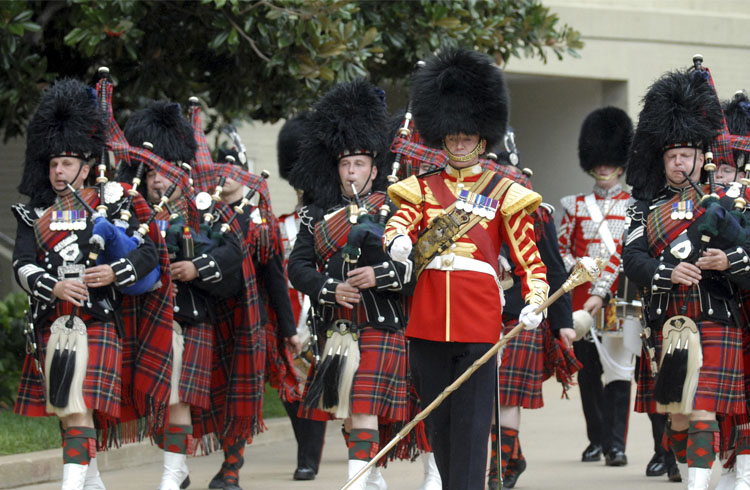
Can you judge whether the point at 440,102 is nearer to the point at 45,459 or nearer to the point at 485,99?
the point at 485,99

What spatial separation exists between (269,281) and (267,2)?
208cm

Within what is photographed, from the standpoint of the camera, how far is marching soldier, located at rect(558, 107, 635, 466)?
29.3 ft

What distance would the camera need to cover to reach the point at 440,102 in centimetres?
587

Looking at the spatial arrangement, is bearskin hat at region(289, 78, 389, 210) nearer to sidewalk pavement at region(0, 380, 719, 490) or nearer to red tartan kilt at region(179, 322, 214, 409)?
red tartan kilt at region(179, 322, 214, 409)

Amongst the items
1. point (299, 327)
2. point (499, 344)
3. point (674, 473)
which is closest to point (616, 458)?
point (674, 473)

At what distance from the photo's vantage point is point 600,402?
9.18m

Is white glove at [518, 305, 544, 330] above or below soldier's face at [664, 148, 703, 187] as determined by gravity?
below

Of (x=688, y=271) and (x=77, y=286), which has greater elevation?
(x=688, y=271)

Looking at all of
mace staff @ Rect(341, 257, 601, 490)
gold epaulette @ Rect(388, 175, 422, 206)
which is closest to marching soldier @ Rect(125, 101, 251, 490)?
gold epaulette @ Rect(388, 175, 422, 206)

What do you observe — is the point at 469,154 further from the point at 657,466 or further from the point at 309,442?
the point at 657,466

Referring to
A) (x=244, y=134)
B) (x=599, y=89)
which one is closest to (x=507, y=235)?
(x=244, y=134)

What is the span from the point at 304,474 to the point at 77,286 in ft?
8.00

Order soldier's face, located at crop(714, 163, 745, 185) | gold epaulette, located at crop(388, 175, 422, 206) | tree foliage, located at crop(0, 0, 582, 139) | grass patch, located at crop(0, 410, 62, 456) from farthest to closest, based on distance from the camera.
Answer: tree foliage, located at crop(0, 0, 582, 139), grass patch, located at crop(0, 410, 62, 456), soldier's face, located at crop(714, 163, 745, 185), gold epaulette, located at crop(388, 175, 422, 206)

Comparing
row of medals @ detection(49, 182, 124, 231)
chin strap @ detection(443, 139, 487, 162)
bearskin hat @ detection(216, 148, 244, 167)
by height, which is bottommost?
row of medals @ detection(49, 182, 124, 231)
